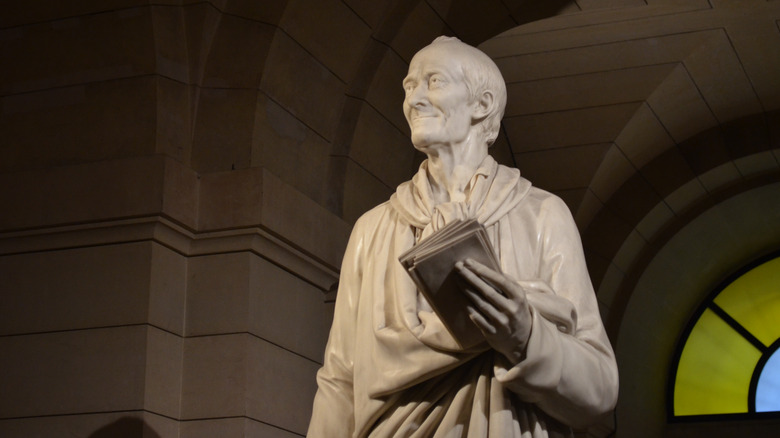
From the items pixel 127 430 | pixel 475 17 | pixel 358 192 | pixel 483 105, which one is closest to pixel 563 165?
pixel 475 17

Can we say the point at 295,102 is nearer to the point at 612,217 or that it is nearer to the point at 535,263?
the point at 535,263

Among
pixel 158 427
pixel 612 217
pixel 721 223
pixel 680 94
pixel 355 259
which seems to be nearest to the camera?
pixel 355 259

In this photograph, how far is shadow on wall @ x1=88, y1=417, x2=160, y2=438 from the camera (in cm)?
584

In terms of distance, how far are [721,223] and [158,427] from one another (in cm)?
807

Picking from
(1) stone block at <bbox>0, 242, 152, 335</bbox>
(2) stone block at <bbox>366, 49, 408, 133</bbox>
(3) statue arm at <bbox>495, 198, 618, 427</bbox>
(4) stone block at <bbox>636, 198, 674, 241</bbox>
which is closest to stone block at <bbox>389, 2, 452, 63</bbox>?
(2) stone block at <bbox>366, 49, 408, 133</bbox>

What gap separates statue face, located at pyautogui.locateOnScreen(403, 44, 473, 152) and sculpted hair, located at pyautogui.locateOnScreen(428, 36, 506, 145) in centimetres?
2

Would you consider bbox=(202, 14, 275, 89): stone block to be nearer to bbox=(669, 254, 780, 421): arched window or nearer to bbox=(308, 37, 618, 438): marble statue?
bbox=(308, 37, 618, 438): marble statue

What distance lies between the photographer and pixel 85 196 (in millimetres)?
6375

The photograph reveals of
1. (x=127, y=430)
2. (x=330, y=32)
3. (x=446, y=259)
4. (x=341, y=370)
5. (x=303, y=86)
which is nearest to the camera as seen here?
(x=446, y=259)

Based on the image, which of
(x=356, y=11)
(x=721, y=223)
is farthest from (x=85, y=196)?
(x=721, y=223)

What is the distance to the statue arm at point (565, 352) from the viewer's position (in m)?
3.26

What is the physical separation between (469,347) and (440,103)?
2.69ft

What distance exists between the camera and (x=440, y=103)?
3766 mm

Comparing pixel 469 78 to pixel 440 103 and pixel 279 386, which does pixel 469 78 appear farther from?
pixel 279 386
